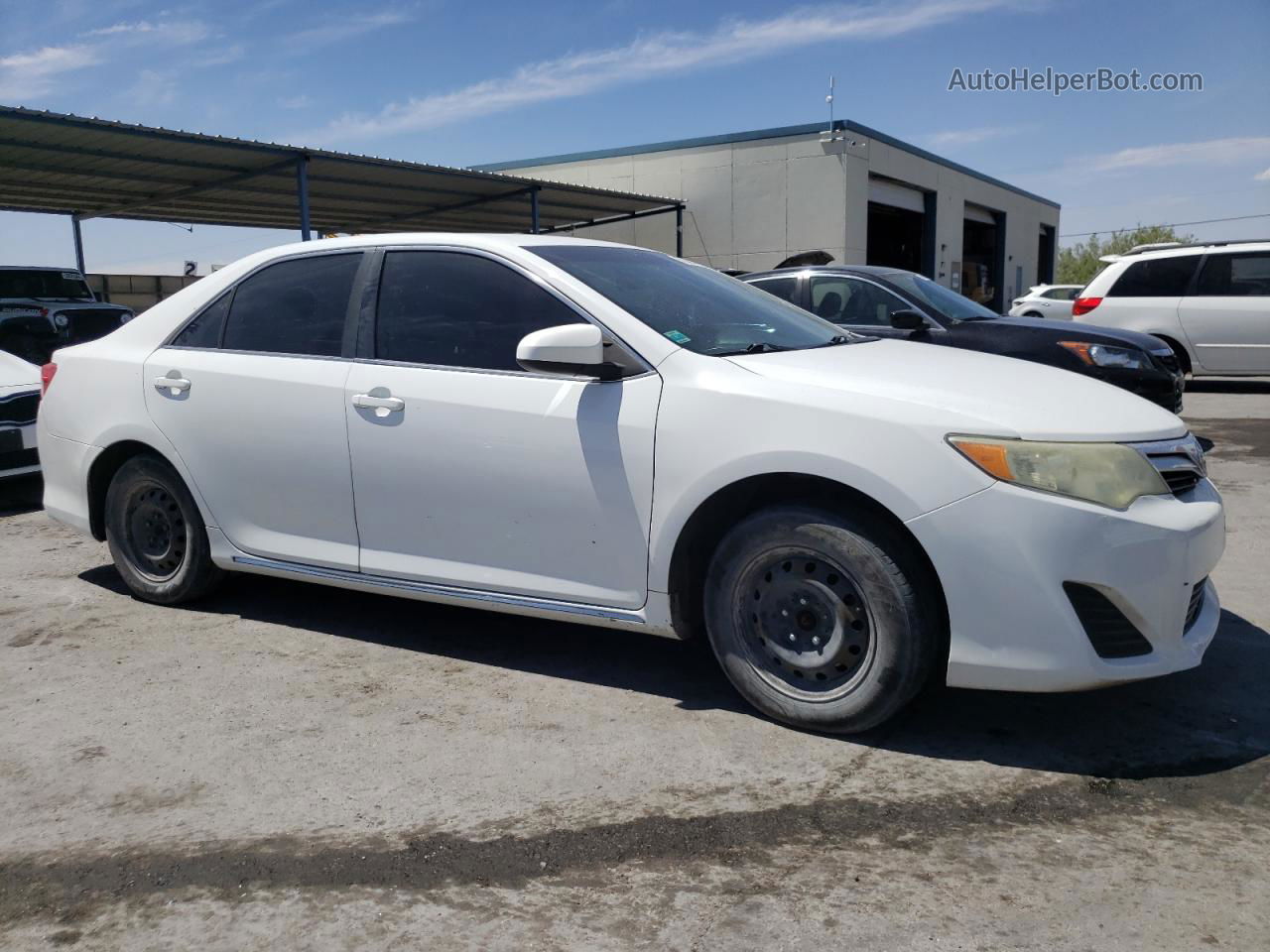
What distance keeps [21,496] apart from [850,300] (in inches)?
260

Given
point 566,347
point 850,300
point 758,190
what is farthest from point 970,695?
point 758,190

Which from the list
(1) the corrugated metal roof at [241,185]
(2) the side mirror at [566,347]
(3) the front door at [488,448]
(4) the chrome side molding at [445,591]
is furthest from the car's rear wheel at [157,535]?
(1) the corrugated metal roof at [241,185]

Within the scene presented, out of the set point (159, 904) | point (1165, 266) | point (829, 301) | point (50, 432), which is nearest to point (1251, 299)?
point (1165, 266)

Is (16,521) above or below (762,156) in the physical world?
below

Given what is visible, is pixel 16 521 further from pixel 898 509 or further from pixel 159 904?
pixel 898 509

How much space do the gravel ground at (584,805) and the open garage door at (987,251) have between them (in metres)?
35.4

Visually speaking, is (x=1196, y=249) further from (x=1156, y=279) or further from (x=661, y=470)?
(x=661, y=470)

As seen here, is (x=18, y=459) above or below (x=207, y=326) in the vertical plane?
below

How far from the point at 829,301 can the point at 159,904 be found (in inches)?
268

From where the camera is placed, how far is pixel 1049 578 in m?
2.90

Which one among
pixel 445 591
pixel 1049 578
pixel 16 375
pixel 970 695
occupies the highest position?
pixel 16 375

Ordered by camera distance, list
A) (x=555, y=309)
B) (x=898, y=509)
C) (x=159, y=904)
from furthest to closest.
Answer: (x=555, y=309), (x=898, y=509), (x=159, y=904)

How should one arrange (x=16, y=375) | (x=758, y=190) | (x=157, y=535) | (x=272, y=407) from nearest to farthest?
(x=272, y=407)
(x=157, y=535)
(x=16, y=375)
(x=758, y=190)

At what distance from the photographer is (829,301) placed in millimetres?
8305
